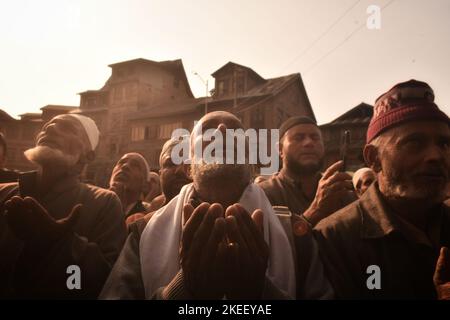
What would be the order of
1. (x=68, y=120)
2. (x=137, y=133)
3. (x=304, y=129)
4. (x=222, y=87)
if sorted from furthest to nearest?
(x=137, y=133), (x=222, y=87), (x=304, y=129), (x=68, y=120)

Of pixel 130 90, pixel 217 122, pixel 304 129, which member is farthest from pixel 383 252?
pixel 130 90

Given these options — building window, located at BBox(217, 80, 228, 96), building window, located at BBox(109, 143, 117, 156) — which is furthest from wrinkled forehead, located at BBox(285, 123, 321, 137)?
building window, located at BBox(109, 143, 117, 156)

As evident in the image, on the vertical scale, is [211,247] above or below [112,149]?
below

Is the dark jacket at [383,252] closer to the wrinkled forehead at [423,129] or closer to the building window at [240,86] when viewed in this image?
the wrinkled forehead at [423,129]

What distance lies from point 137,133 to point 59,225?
84.0 feet

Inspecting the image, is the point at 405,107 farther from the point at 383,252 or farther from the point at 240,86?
the point at 240,86

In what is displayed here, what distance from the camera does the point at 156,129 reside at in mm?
25875

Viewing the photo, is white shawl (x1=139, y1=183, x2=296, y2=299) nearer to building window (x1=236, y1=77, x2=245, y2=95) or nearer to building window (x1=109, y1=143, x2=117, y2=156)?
building window (x1=236, y1=77, x2=245, y2=95)

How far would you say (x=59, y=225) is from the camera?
2074 mm

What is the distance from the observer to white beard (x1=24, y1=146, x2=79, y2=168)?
2915 mm


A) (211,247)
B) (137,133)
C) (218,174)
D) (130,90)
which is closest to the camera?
(211,247)

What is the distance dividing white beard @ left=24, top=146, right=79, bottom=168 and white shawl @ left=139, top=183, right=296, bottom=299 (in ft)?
4.50
